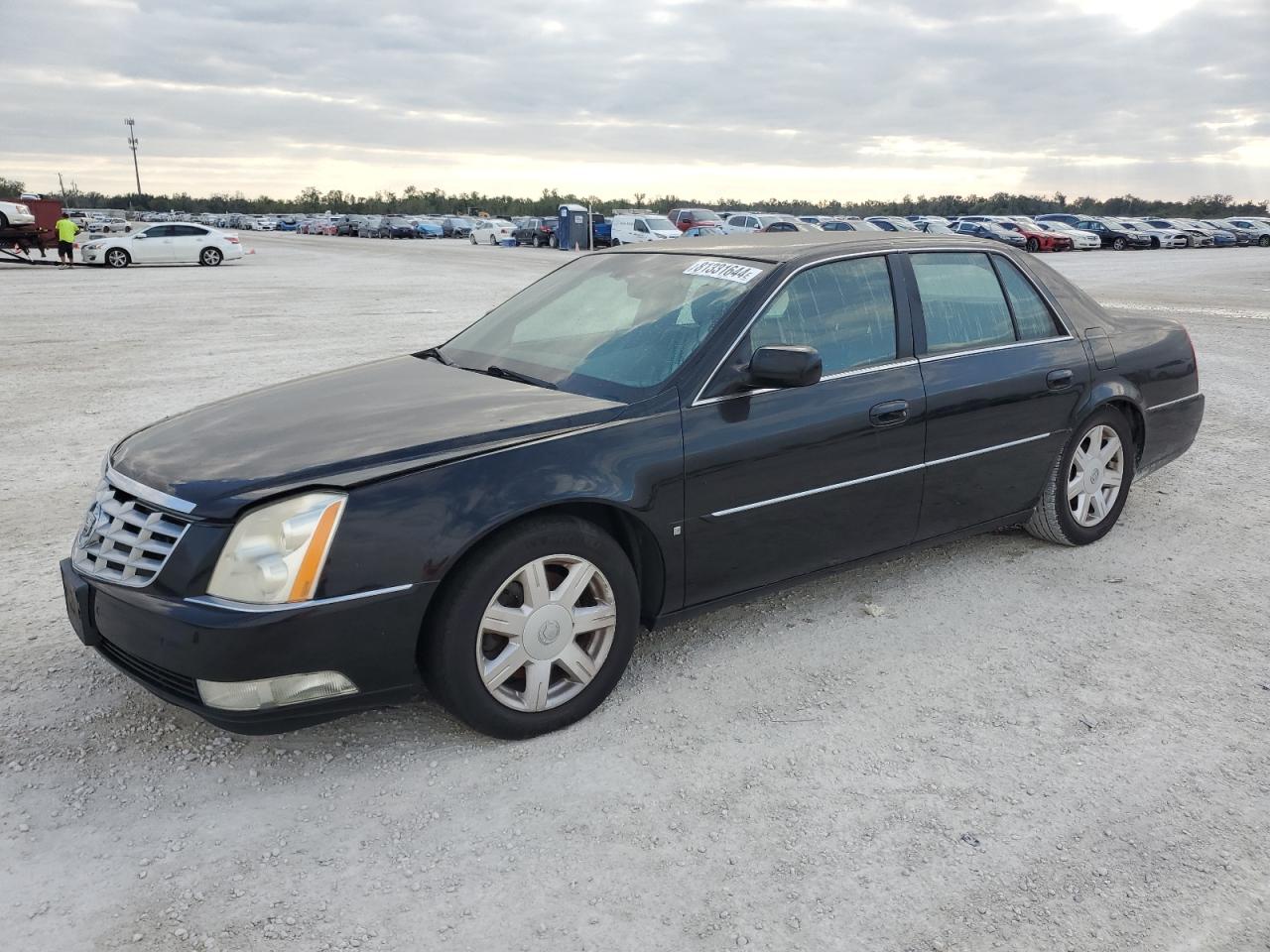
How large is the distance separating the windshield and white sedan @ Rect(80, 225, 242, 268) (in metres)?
30.1

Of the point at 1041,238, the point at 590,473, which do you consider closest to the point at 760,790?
the point at 590,473

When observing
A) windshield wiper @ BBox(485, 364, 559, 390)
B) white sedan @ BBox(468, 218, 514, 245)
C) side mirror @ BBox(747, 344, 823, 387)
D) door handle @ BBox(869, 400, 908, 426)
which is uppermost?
side mirror @ BBox(747, 344, 823, 387)

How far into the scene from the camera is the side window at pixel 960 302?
4.41m

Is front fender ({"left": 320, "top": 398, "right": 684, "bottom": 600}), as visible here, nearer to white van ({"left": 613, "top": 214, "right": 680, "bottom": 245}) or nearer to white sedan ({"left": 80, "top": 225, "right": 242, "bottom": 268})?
white sedan ({"left": 80, "top": 225, "right": 242, "bottom": 268})

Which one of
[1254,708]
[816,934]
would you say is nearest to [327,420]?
[816,934]

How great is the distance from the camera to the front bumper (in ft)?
9.35

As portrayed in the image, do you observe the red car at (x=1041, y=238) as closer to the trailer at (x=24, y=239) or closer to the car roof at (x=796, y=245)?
the trailer at (x=24, y=239)

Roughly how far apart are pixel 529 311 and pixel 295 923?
2.82 m

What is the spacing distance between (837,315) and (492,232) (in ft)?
162

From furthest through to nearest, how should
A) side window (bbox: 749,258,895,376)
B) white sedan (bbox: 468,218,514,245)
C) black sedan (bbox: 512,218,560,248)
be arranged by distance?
white sedan (bbox: 468,218,514,245) < black sedan (bbox: 512,218,560,248) < side window (bbox: 749,258,895,376)

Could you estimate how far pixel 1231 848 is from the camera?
9.23 ft

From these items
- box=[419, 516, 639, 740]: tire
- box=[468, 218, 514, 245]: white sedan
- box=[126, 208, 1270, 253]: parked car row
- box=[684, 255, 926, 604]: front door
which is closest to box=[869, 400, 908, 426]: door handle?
box=[684, 255, 926, 604]: front door

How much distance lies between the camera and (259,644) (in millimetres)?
2852

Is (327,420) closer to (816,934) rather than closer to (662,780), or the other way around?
(662,780)
